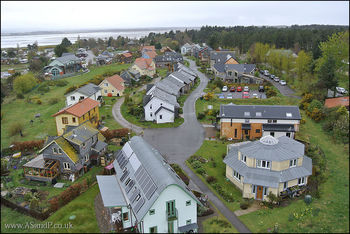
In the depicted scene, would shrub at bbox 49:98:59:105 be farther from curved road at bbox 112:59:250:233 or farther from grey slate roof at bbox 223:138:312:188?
grey slate roof at bbox 223:138:312:188

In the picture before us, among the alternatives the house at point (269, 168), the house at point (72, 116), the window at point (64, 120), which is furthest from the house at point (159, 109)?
the house at point (269, 168)

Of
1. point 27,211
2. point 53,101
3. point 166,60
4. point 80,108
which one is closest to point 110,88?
point 53,101

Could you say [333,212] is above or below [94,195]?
above

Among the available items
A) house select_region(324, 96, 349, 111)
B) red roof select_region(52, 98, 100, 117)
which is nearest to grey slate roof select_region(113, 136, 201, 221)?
red roof select_region(52, 98, 100, 117)

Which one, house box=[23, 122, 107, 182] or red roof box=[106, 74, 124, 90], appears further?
red roof box=[106, 74, 124, 90]

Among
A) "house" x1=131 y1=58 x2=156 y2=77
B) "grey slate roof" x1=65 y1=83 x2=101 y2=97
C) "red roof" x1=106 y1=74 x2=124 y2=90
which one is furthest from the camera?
"house" x1=131 y1=58 x2=156 y2=77

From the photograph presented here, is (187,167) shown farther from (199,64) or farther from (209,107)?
(199,64)

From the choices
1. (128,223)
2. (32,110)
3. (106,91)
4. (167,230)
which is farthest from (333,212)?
(106,91)
